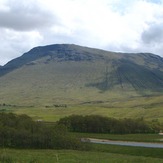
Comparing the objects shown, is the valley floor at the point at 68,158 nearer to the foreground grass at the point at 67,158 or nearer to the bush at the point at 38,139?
the foreground grass at the point at 67,158

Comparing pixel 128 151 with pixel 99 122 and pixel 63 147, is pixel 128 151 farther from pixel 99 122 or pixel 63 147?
pixel 99 122

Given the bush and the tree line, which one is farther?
the tree line

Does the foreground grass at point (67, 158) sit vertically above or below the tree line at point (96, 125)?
below

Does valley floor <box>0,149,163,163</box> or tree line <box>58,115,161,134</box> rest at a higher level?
tree line <box>58,115,161,134</box>

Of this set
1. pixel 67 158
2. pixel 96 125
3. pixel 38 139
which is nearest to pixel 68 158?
pixel 67 158

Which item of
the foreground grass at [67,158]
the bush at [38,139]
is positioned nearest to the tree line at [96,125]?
the bush at [38,139]

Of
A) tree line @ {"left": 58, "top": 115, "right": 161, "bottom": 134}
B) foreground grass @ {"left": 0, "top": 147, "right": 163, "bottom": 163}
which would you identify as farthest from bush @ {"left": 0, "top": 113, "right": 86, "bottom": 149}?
tree line @ {"left": 58, "top": 115, "right": 161, "bottom": 134}

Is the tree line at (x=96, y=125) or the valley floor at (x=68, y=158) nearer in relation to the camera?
the valley floor at (x=68, y=158)

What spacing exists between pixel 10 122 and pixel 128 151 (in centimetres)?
3546

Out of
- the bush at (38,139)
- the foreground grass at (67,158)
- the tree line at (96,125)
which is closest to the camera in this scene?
the foreground grass at (67,158)

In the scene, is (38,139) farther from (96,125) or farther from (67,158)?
(96,125)

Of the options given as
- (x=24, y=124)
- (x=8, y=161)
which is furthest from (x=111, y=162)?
(x=24, y=124)

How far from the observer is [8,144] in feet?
267

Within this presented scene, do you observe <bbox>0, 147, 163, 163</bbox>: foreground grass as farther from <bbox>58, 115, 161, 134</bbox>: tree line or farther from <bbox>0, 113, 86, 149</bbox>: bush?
<bbox>58, 115, 161, 134</bbox>: tree line
